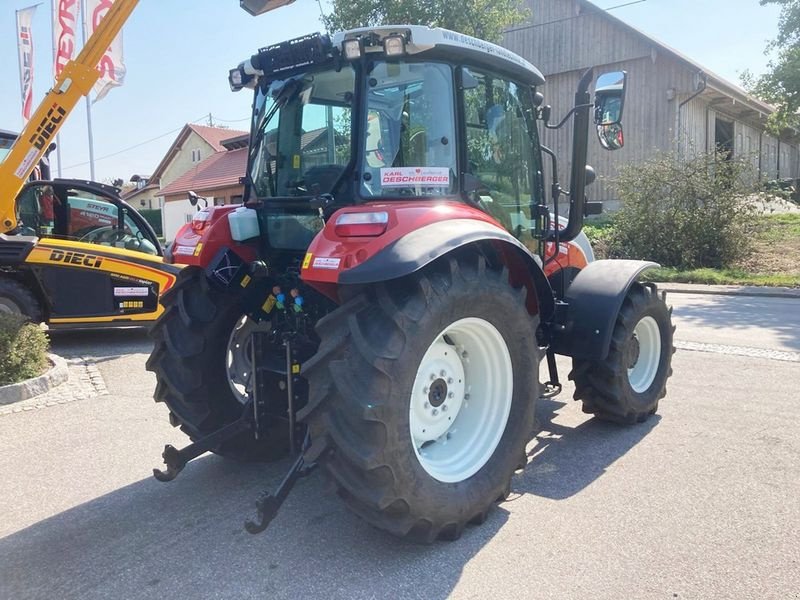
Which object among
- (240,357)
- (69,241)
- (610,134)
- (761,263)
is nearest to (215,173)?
(761,263)

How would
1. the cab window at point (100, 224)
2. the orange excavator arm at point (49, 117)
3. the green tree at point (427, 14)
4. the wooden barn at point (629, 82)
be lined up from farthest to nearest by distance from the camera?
the wooden barn at point (629, 82) → the green tree at point (427, 14) → the cab window at point (100, 224) → the orange excavator arm at point (49, 117)

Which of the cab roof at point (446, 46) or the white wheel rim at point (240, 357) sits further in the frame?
the white wheel rim at point (240, 357)

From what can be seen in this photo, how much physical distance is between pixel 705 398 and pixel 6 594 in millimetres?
4923

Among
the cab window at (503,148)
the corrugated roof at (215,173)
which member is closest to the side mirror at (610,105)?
the cab window at (503,148)

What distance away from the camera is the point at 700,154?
15438mm

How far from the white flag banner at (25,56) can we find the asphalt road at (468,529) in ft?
38.4

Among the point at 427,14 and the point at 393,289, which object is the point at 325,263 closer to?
the point at 393,289

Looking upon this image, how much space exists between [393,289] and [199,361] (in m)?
1.48

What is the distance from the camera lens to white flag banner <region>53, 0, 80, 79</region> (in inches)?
531

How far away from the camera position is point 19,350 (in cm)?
602

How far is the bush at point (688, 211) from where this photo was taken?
14.9m

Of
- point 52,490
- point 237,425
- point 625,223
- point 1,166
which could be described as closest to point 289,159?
point 237,425

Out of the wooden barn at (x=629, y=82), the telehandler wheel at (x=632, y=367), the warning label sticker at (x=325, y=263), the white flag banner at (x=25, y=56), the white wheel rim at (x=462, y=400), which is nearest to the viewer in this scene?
the warning label sticker at (x=325, y=263)

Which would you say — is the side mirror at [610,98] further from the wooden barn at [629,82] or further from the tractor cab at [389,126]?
the wooden barn at [629,82]
